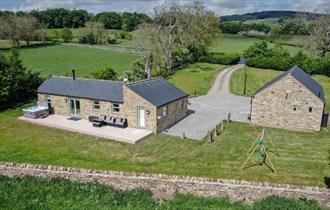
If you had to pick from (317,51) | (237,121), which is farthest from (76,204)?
(317,51)

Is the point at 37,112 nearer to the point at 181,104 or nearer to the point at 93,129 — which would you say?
the point at 93,129

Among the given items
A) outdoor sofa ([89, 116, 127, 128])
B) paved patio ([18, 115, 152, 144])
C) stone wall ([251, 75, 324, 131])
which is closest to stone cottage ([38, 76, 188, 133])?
outdoor sofa ([89, 116, 127, 128])

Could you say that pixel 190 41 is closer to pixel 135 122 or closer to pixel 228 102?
pixel 228 102

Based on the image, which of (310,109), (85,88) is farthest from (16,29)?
(310,109)

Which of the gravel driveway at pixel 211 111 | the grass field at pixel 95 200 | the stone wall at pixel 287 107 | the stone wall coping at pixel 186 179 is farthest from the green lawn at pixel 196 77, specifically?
the grass field at pixel 95 200

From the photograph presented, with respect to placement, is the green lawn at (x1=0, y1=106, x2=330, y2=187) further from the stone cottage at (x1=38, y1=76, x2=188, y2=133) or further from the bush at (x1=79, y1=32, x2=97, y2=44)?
the bush at (x1=79, y1=32, x2=97, y2=44)
